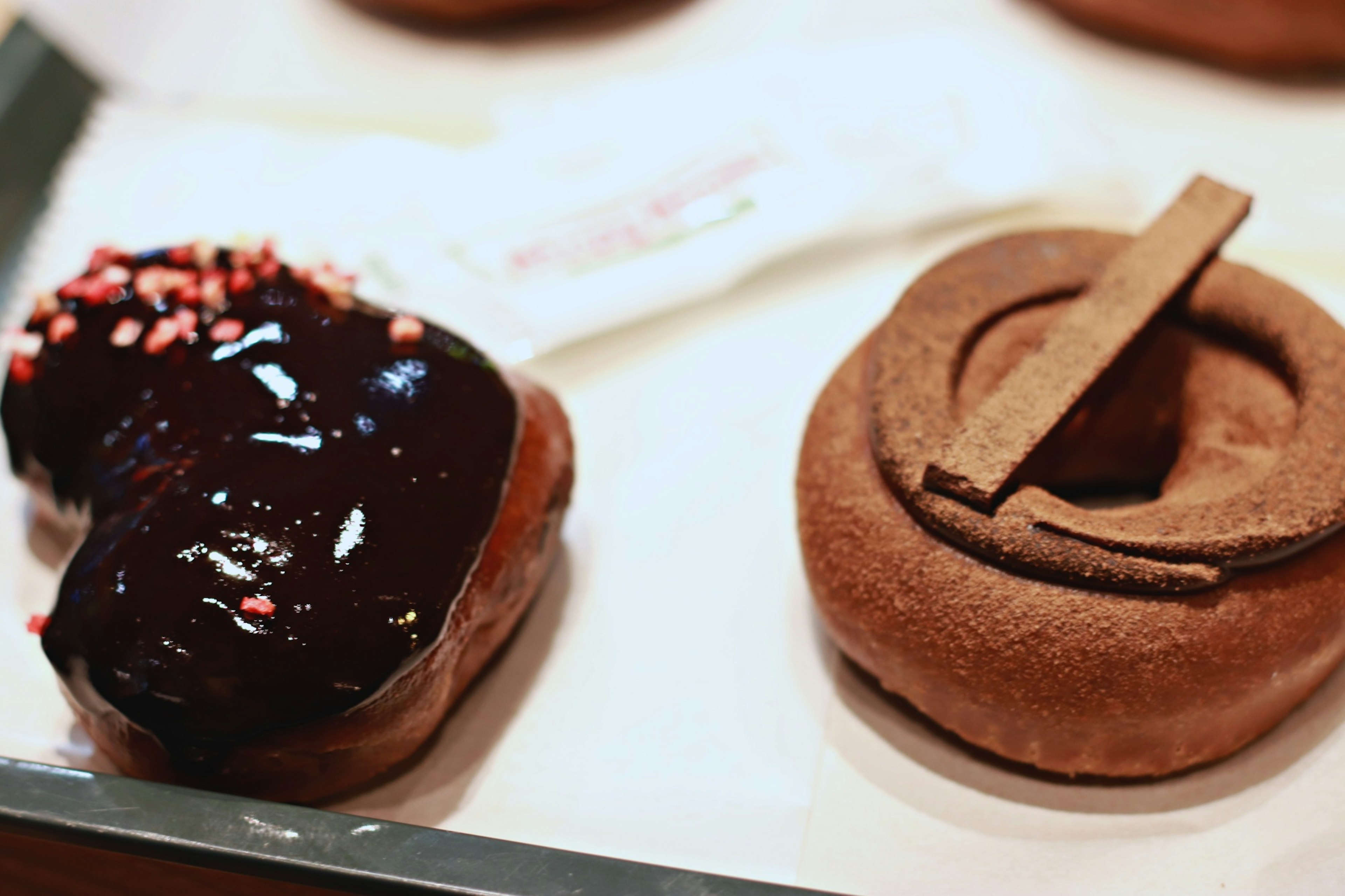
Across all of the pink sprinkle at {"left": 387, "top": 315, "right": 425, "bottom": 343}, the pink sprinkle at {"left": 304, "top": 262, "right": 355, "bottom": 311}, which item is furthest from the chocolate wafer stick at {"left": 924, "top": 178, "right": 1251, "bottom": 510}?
the pink sprinkle at {"left": 304, "top": 262, "right": 355, "bottom": 311}

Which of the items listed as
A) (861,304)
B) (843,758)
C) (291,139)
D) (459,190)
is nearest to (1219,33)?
(861,304)

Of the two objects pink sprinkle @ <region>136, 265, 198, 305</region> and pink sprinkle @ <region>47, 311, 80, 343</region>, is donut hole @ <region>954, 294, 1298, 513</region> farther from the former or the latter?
pink sprinkle @ <region>47, 311, 80, 343</region>

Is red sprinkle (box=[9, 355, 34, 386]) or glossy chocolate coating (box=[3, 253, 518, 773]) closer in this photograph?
glossy chocolate coating (box=[3, 253, 518, 773])

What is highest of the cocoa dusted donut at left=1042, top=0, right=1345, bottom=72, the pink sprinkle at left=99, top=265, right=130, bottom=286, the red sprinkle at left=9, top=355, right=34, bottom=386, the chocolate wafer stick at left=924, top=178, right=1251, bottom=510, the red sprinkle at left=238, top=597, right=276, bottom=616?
the cocoa dusted donut at left=1042, top=0, right=1345, bottom=72

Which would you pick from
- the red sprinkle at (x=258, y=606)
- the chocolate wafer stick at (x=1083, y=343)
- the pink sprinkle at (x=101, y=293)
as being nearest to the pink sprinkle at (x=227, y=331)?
the pink sprinkle at (x=101, y=293)

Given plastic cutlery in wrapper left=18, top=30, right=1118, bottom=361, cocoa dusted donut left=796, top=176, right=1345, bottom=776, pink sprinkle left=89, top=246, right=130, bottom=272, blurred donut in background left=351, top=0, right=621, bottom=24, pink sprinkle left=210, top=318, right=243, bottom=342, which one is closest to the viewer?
cocoa dusted donut left=796, top=176, right=1345, bottom=776

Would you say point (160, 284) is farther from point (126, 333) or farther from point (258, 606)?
point (258, 606)

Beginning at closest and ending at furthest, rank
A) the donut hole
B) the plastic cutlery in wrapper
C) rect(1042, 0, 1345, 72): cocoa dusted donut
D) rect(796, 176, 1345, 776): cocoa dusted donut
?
rect(796, 176, 1345, 776): cocoa dusted donut → the donut hole → the plastic cutlery in wrapper → rect(1042, 0, 1345, 72): cocoa dusted donut
